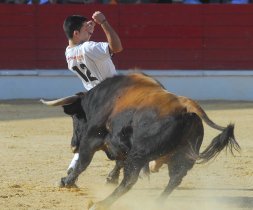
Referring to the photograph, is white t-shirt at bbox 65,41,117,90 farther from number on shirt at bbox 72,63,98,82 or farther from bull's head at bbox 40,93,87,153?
bull's head at bbox 40,93,87,153

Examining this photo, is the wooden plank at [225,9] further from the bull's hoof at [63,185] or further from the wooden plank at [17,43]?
the bull's hoof at [63,185]

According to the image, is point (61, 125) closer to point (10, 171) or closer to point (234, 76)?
point (10, 171)

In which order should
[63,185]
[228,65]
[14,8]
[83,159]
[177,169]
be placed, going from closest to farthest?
[177,169] → [83,159] → [63,185] → [14,8] → [228,65]

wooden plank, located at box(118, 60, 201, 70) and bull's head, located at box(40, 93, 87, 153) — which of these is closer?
bull's head, located at box(40, 93, 87, 153)

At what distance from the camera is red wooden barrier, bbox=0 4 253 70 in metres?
12.5

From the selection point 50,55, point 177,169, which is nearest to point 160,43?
point 50,55

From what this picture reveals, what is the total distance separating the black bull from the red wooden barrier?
23.0 feet

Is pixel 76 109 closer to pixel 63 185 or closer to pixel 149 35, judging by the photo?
pixel 63 185

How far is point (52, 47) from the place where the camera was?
41.1 ft

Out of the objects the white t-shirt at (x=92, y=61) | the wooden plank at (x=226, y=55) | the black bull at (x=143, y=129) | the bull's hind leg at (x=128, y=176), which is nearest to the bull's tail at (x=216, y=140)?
the black bull at (x=143, y=129)

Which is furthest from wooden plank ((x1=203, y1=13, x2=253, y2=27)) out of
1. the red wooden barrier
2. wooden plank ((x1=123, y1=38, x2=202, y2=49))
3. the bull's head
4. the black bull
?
the black bull

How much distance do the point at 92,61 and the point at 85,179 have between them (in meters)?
1.02

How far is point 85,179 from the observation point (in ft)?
21.0

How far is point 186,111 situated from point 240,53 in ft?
25.8
